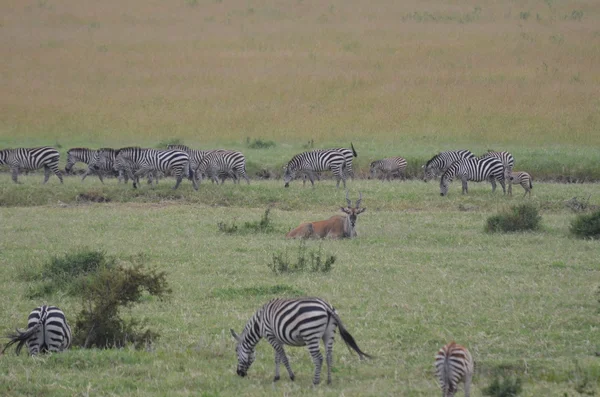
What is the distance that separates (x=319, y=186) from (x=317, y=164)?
1041 millimetres

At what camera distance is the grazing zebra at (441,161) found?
27.0 metres

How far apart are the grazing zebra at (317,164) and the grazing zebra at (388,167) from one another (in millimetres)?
2757

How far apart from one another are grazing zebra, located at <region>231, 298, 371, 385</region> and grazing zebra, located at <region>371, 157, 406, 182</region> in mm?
22023

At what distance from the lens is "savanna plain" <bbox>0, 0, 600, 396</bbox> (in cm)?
963

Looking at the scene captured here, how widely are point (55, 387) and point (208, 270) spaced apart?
6661 mm

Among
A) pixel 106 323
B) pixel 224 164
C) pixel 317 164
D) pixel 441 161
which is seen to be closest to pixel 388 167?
pixel 441 161

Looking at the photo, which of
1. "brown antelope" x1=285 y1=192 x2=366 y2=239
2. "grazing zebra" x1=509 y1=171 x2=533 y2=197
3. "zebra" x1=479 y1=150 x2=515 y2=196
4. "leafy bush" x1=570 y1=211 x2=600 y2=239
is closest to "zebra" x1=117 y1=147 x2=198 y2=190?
"brown antelope" x1=285 y1=192 x2=366 y2=239

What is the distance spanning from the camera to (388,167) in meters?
30.4

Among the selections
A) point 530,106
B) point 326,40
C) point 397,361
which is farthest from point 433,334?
point 326,40

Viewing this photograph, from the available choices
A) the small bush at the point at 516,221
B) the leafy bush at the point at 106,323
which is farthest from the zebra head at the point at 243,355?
the small bush at the point at 516,221

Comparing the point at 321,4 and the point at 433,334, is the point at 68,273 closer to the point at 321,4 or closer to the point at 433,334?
the point at 433,334

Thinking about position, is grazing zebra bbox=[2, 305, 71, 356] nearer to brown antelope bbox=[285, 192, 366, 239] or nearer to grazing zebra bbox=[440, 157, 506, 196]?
brown antelope bbox=[285, 192, 366, 239]

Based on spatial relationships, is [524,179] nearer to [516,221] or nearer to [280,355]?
[516,221]

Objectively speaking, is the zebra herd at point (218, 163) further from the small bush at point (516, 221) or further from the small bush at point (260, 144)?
the small bush at point (260, 144)
